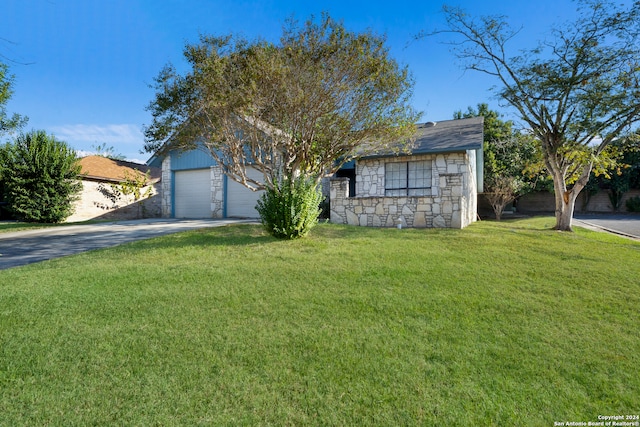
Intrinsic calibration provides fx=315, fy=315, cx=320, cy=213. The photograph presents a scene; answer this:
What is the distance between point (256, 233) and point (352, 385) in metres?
6.72

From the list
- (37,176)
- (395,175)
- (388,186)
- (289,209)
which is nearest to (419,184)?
(395,175)

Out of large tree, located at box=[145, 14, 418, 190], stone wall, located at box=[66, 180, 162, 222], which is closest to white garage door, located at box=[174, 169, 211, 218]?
stone wall, located at box=[66, 180, 162, 222]

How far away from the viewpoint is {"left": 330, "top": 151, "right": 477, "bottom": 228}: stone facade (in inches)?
396

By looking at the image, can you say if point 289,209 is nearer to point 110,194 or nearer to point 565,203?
point 565,203

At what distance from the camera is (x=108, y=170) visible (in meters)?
20.0

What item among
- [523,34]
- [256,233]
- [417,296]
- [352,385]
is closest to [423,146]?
[523,34]

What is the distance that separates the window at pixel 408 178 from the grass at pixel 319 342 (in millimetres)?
7618

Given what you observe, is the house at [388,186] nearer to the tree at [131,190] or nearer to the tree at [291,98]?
the tree at [291,98]

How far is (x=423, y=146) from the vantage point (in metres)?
12.9

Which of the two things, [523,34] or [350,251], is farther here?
[523,34]

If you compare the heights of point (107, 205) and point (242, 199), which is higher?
point (242, 199)

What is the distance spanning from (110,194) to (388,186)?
54.3ft

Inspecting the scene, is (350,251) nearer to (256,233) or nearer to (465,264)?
(465,264)

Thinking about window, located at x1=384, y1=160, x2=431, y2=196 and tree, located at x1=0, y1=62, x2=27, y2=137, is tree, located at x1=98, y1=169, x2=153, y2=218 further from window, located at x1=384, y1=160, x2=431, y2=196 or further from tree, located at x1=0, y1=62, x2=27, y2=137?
window, located at x1=384, y1=160, x2=431, y2=196
